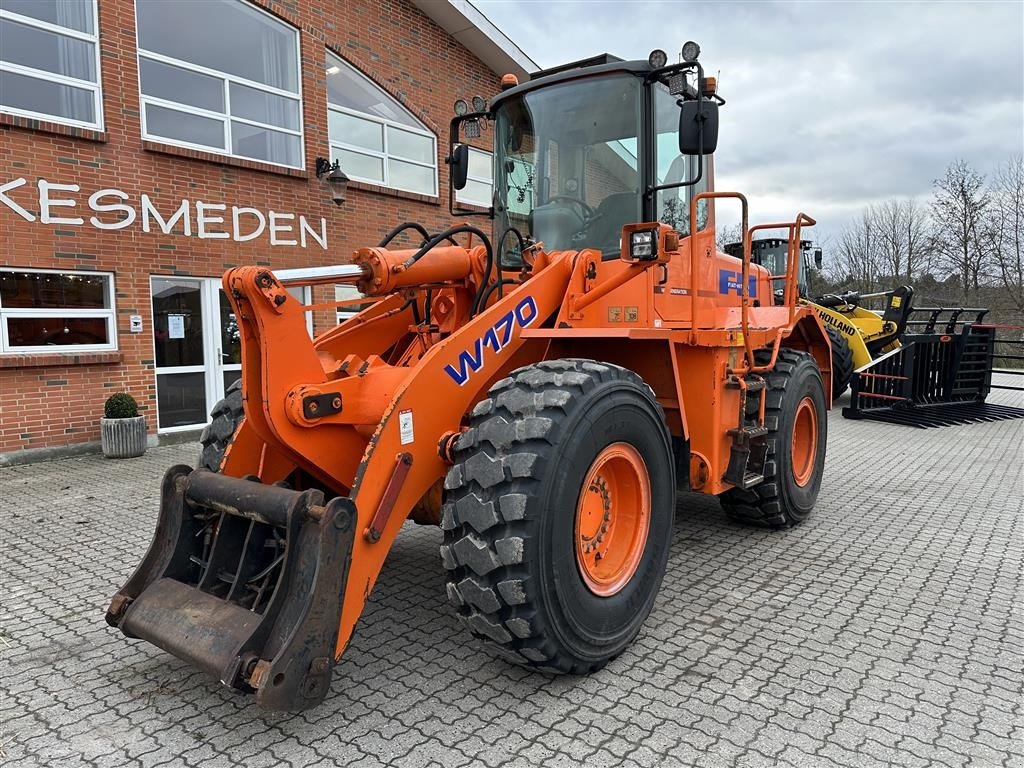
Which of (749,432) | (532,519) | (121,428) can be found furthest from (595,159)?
(121,428)

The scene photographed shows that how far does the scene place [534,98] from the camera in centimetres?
441

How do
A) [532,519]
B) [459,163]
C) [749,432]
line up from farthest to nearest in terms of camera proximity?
1. [459,163]
2. [749,432]
3. [532,519]

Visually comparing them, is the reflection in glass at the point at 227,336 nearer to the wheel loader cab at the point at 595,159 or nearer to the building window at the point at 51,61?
the building window at the point at 51,61

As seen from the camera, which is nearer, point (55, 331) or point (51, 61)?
point (51, 61)

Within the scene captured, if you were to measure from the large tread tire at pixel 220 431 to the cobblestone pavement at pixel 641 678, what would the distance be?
1000 millimetres

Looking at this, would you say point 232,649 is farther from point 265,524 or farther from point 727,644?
point 727,644

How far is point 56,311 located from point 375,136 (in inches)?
228

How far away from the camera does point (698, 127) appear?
363cm

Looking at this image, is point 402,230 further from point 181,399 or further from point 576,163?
point 181,399

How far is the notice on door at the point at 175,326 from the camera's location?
31.0ft

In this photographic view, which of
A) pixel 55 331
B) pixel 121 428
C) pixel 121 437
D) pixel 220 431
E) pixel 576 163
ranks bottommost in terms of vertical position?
pixel 121 437

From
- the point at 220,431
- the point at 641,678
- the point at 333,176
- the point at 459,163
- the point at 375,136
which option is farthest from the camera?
the point at 375,136

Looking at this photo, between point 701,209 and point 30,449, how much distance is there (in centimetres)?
800

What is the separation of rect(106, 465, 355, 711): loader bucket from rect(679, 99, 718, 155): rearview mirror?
250 centimetres
